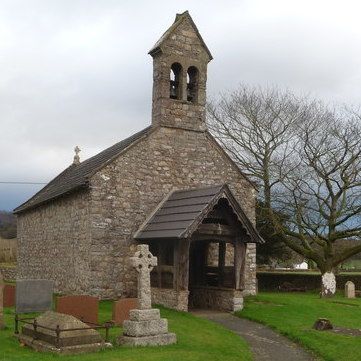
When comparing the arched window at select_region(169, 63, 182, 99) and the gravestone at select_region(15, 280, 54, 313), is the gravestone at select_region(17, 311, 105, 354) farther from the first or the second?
the arched window at select_region(169, 63, 182, 99)

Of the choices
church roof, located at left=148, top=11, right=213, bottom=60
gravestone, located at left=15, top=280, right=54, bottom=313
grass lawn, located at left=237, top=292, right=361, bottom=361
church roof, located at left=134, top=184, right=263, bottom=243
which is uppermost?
church roof, located at left=148, top=11, right=213, bottom=60

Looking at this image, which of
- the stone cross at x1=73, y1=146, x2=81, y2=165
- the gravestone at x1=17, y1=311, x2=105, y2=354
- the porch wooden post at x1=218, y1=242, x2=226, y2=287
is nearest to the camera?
the gravestone at x1=17, y1=311, x2=105, y2=354

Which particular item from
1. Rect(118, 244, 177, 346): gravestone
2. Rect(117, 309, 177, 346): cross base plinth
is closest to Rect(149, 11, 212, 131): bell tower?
Rect(118, 244, 177, 346): gravestone

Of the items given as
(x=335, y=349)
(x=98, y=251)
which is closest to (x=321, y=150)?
(x=98, y=251)

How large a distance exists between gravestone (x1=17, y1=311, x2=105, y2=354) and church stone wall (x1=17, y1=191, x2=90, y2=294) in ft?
25.8

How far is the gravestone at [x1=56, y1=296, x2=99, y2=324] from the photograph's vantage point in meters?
13.8

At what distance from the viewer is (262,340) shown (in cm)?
1441

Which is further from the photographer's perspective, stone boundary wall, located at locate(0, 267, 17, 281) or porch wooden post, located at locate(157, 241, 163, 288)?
stone boundary wall, located at locate(0, 267, 17, 281)

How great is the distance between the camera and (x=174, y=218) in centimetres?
1912

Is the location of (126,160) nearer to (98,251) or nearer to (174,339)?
(98,251)

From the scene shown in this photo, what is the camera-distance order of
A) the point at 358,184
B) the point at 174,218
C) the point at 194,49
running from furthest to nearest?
the point at 358,184 → the point at 194,49 → the point at 174,218

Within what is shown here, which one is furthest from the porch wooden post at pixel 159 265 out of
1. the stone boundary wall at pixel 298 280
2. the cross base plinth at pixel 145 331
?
the stone boundary wall at pixel 298 280

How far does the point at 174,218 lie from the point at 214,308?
149 inches

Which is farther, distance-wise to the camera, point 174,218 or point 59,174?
point 59,174
